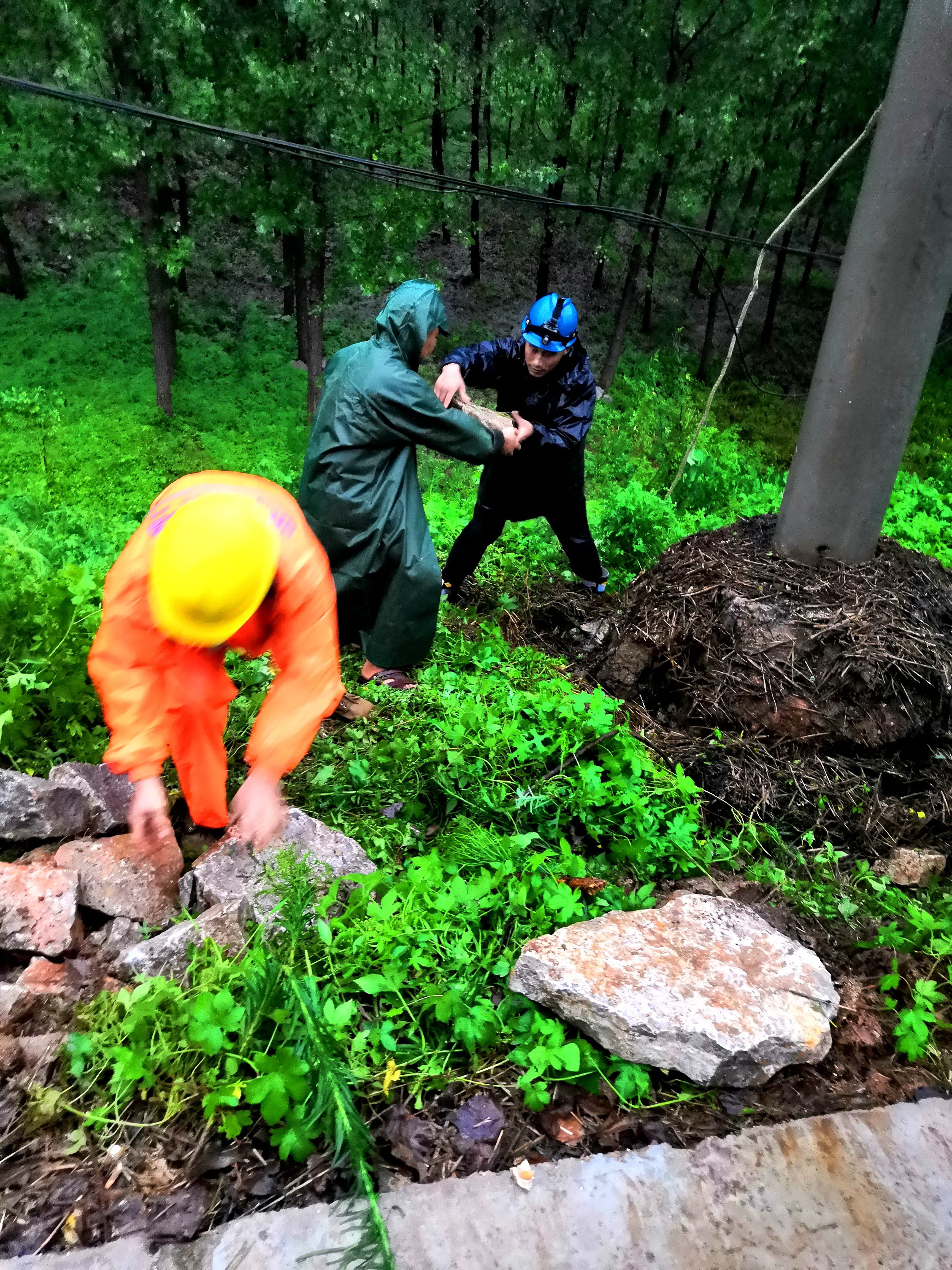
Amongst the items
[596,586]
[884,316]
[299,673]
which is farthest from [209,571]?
[596,586]

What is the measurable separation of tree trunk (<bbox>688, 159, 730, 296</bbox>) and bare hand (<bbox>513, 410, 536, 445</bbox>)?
22.1ft

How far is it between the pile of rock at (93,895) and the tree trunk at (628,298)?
11375 mm

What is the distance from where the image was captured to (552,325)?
4.45 metres

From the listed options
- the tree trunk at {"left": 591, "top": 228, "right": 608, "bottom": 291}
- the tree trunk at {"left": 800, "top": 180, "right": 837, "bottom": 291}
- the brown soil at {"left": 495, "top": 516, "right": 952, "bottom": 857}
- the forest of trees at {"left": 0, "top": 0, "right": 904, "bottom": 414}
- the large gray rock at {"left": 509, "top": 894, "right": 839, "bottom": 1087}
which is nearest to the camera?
the large gray rock at {"left": 509, "top": 894, "right": 839, "bottom": 1087}

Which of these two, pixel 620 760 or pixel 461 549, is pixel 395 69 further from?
pixel 620 760

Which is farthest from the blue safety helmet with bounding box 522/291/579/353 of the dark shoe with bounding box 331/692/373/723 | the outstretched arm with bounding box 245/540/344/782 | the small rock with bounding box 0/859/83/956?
the small rock with bounding box 0/859/83/956

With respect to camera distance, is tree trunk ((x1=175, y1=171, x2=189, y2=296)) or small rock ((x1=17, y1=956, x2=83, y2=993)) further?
tree trunk ((x1=175, y1=171, x2=189, y2=296))

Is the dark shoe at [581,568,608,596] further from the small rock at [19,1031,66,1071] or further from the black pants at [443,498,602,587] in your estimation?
the small rock at [19,1031,66,1071]

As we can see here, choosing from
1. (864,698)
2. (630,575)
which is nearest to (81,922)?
(864,698)

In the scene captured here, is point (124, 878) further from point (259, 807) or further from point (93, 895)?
point (259, 807)

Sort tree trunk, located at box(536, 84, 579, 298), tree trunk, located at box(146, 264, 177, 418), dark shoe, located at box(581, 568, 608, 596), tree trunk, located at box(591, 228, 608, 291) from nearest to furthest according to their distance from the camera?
1. dark shoe, located at box(581, 568, 608, 596)
2. tree trunk, located at box(146, 264, 177, 418)
3. tree trunk, located at box(536, 84, 579, 298)
4. tree trunk, located at box(591, 228, 608, 291)

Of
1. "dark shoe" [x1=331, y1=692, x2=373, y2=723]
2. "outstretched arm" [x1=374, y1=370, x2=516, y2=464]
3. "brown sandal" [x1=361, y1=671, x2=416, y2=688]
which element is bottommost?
"brown sandal" [x1=361, y1=671, x2=416, y2=688]

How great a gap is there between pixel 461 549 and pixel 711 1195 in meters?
3.90

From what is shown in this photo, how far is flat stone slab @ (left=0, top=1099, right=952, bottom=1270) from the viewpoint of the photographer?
165 cm
